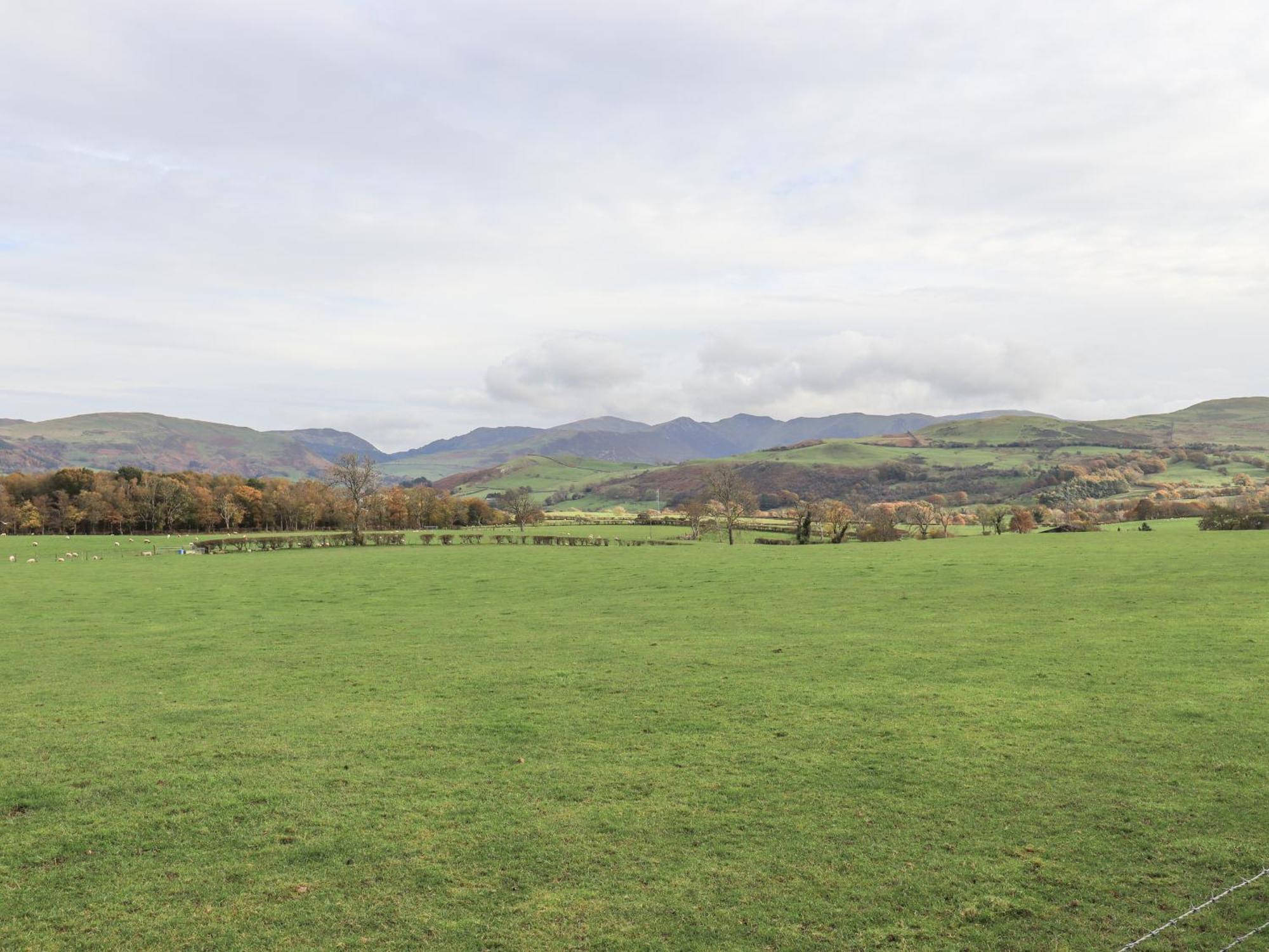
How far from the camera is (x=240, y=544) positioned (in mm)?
85438

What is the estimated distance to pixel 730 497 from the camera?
9094 centimetres

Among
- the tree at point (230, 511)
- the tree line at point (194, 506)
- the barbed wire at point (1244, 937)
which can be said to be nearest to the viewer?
the barbed wire at point (1244, 937)

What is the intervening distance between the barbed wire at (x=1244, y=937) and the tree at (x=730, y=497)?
7816 cm

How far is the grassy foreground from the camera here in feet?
26.2

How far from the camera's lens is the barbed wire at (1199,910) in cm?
721

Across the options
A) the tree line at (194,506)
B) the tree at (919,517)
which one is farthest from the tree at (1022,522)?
the tree line at (194,506)

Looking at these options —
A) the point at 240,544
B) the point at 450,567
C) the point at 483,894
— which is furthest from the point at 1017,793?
the point at 240,544

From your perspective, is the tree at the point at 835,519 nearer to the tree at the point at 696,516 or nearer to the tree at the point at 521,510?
the tree at the point at 696,516

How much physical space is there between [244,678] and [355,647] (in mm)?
4366

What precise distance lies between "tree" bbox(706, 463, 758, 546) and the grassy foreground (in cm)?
6381

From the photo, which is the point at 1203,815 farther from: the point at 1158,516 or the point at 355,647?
the point at 1158,516

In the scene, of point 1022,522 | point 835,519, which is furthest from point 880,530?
point 1022,522

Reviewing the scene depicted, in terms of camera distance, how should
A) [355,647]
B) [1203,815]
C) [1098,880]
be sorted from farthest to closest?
[355,647] < [1203,815] < [1098,880]

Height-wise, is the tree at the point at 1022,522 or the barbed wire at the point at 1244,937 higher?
the barbed wire at the point at 1244,937
